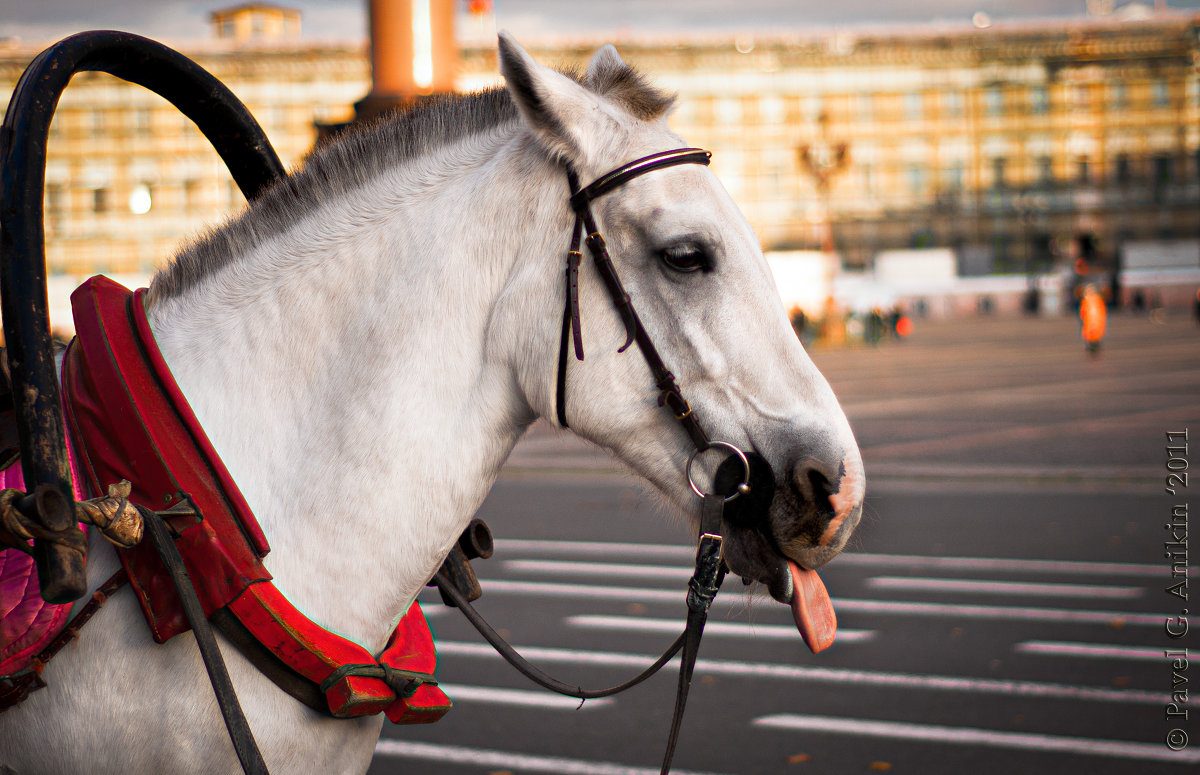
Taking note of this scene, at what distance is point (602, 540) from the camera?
31.8 ft

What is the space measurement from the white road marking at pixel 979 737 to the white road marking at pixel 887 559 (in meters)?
1.96

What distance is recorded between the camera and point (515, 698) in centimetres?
569

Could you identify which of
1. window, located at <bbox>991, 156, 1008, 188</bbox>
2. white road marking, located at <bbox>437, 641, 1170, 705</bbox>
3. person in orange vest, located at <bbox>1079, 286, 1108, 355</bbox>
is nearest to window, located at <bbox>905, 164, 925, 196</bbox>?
window, located at <bbox>991, 156, 1008, 188</bbox>

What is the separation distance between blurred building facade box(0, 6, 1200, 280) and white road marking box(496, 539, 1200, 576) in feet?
218

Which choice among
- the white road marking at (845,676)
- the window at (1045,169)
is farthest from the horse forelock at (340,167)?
the window at (1045,169)

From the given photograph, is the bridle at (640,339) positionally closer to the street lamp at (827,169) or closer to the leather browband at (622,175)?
the leather browband at (622,175)

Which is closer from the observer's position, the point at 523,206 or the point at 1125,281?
the point at 523,206

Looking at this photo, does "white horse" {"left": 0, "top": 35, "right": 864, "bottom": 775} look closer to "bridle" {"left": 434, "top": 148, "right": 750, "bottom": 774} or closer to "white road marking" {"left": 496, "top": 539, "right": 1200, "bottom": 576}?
"bridle" {"left": 434, "top": 148, "right": 750, "bottom": 774}

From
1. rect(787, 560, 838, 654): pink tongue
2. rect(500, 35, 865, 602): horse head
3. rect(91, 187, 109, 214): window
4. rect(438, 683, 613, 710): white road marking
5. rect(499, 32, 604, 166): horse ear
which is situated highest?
rect(499, 32, 604, 166): horse ear

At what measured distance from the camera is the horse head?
1731 millimetres

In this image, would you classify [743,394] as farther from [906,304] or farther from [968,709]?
[906,304]

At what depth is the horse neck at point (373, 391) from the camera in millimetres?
1813

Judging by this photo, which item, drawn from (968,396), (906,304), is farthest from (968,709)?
(906,304)

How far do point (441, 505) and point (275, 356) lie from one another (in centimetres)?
41
